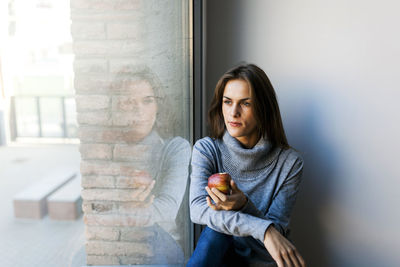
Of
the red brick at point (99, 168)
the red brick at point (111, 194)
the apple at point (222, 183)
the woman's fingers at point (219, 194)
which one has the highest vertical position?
the red brick at point (99, 168)

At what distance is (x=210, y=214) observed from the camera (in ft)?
3.42

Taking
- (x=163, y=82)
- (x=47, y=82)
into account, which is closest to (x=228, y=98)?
(x=163, y=82)

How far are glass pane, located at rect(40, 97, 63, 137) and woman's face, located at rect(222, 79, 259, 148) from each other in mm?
795

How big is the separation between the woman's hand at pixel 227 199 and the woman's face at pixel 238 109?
27cm

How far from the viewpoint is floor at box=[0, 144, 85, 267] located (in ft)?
1.18

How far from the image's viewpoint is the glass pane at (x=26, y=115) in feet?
1.25

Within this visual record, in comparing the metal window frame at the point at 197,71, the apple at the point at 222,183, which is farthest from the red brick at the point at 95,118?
the metal window frame at the point at 197,71

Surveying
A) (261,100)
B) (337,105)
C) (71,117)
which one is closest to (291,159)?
(261,100)

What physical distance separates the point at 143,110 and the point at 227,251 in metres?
0.66

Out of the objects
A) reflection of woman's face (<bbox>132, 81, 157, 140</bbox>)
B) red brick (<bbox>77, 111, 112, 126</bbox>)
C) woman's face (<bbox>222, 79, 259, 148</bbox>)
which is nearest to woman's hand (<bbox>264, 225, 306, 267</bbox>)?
woman's face (<bbox>222, 79, 259, 148</bbox>)

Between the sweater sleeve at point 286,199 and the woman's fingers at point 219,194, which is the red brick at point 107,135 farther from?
the sweater sleeve at point 286,199

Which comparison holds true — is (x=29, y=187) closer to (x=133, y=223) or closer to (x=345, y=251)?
(x=133, y=223)

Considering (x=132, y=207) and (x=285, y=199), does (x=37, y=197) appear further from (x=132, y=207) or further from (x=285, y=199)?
(x=285, y=199)

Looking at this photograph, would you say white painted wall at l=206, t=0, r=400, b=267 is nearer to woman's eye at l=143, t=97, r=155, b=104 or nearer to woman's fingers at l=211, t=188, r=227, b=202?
woman's fingers at l=211, t=188, r=227, b=202
